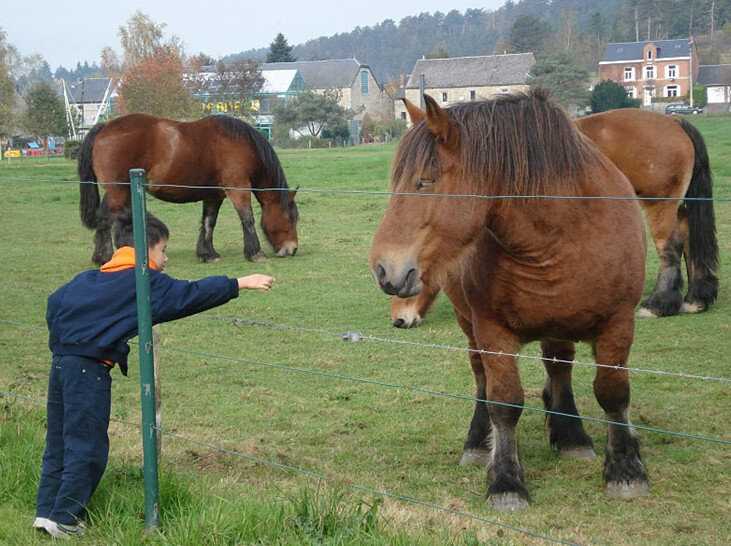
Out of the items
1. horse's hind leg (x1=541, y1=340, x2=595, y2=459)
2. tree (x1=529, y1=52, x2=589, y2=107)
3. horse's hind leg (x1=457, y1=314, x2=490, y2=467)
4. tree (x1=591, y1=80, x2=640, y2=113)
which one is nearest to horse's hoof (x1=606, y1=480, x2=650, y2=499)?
horse's hind leg (x1=541, y1=340, x2=595, y2=459)

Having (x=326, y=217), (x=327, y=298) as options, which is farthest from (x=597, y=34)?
(x=327, y=298)

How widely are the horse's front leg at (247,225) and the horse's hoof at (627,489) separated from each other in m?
9.85

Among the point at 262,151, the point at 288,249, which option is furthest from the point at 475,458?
the point at 262,151

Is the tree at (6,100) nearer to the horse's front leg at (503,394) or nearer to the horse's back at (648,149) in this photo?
the horse's back at (648,149)

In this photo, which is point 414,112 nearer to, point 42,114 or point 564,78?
point 564,78

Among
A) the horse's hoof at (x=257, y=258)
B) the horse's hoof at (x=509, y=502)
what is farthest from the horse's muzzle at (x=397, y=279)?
the horse's hoof at (x=257, y=258)

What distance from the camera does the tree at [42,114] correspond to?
60.4 meters

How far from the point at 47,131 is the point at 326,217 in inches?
1871

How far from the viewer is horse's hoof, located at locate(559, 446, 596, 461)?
5.26 m

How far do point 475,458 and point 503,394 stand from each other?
2.70 ft

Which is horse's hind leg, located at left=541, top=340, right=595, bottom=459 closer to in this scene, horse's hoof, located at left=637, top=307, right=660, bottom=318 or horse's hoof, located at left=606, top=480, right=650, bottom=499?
horse's hoof, located at left=606, top=480, right=650, bottom=499

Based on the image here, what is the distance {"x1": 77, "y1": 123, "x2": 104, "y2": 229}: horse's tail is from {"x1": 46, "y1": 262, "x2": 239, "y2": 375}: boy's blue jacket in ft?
32.9

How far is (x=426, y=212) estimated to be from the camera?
158 inches

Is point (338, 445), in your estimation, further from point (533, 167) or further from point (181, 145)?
point (181, 145)
